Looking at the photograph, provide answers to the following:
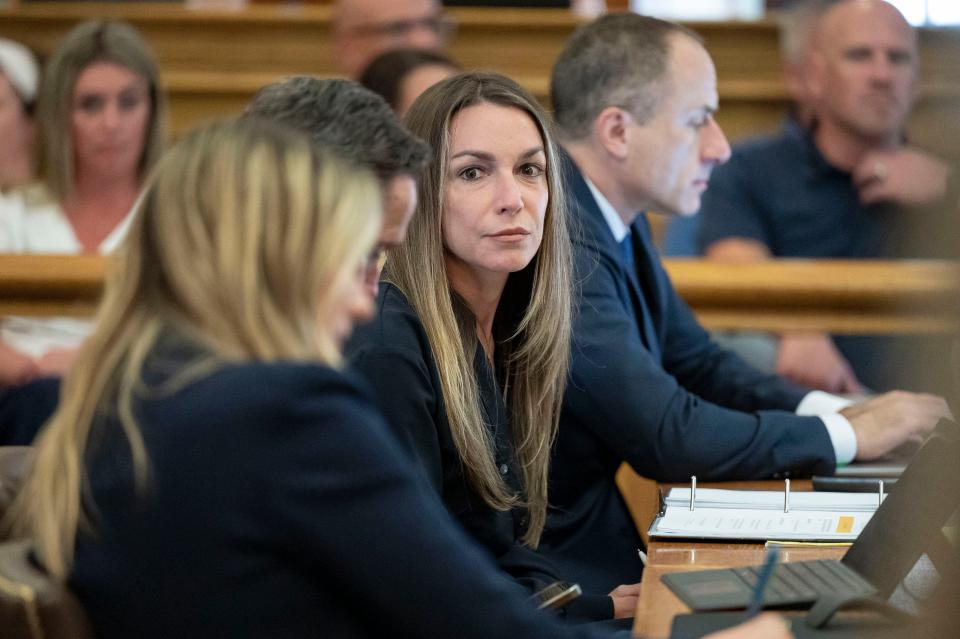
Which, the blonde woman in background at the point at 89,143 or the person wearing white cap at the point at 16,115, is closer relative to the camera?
the blonde woman in background at the point at 89,143

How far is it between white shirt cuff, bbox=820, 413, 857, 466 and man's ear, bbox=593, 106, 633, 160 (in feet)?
2.46

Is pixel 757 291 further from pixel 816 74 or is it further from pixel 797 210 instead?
pixel 816 74

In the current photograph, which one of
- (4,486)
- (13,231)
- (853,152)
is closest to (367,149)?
(4,486)

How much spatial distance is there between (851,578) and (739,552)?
0.69ft

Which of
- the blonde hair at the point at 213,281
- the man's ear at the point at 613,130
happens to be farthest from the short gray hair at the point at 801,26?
the blonde hair at the point at 213,281

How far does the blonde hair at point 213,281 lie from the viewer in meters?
1.18

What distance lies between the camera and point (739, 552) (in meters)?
1.73

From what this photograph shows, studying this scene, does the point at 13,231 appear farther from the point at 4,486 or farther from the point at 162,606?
the point at 162,606

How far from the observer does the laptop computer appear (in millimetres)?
1483

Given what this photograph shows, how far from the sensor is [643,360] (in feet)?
7.32

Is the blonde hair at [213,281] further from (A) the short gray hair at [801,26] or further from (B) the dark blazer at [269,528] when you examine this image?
(A) the short gray hair at [801,26]

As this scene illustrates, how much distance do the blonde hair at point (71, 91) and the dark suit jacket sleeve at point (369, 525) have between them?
2.46m

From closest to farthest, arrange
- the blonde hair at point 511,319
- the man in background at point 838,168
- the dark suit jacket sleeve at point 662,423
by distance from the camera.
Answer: the blonde hair at point 511,319 < the dark suit jacket sleeve at point 662,423 < the man in background at point 838,168

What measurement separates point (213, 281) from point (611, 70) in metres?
1.72
